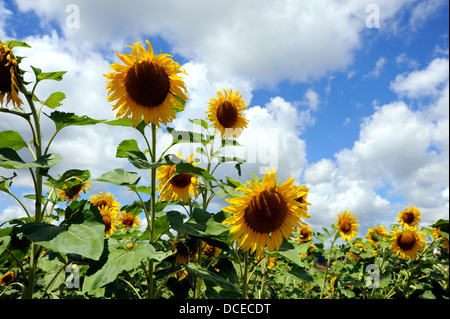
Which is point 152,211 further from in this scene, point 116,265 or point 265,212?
point 265,212

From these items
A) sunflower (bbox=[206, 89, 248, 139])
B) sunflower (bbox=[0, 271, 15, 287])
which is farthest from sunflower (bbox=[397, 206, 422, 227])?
sunflower (bbox=[0, 271, 15, 287])

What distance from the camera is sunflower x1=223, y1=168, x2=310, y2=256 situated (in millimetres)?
2004

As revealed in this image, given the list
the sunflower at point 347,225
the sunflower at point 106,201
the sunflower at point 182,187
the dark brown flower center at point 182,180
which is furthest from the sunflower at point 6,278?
the sunflower at point 347,225

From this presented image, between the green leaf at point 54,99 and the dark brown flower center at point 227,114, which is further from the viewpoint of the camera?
the dark brown flower center at point 227,114

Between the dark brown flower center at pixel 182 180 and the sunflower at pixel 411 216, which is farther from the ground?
the sunflower at pixel 411 216

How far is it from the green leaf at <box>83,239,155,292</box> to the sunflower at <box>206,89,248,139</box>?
74.9 inches

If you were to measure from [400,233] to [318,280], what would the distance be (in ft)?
5.79

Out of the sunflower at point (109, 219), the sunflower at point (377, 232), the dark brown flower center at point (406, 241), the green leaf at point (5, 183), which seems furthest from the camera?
the sunflower at point (377, 232)

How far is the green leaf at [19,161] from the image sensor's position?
160cm

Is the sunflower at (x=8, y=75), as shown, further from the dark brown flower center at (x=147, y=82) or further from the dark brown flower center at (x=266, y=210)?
the dark brown flower center at (x=266, y=210)

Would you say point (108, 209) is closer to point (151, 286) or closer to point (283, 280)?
point (151, 286)

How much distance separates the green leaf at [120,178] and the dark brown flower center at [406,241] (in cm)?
427

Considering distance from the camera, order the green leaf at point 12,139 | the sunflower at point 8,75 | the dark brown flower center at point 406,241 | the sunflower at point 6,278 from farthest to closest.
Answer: the sunflower at point 6,278 < the dark brown flower center at point 406,241 < the green leaf at point 12,139 < the sunflower at point 8,75

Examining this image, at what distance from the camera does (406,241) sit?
4590 millimetres
